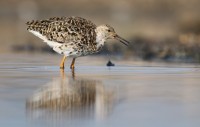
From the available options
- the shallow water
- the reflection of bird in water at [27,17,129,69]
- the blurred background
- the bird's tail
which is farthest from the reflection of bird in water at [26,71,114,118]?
the blurred background

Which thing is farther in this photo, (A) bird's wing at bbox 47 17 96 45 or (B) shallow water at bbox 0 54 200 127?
(A) bird's wing at bbox 47 17 96 45

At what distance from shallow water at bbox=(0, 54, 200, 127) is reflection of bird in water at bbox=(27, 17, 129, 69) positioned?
589 mm

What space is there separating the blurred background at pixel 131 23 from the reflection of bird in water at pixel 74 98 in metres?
6.45

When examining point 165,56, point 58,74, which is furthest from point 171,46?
point 58,74

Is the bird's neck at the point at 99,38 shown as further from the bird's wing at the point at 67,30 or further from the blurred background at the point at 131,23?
the blurred background at the point at 131,23

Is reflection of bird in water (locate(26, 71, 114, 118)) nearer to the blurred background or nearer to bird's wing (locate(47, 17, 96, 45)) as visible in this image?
bird's wing (locate(47, 17, 96, 45))

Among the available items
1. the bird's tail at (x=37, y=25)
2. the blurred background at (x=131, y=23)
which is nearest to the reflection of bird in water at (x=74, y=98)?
the bird's tail at (x=37, y=25)

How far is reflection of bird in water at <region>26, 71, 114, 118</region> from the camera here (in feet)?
28.5

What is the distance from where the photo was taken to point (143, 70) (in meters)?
13.9

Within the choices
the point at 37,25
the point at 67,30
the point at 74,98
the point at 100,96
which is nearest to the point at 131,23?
the point at 37,25

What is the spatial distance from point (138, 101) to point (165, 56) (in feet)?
28.7

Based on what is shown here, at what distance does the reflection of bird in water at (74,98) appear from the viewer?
8680 mm

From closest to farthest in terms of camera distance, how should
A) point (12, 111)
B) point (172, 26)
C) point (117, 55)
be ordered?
1. point (12, 111)
2. point (117, 55)
3. point (172, 26)

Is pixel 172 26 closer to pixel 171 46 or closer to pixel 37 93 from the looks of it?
pixel 171 46
